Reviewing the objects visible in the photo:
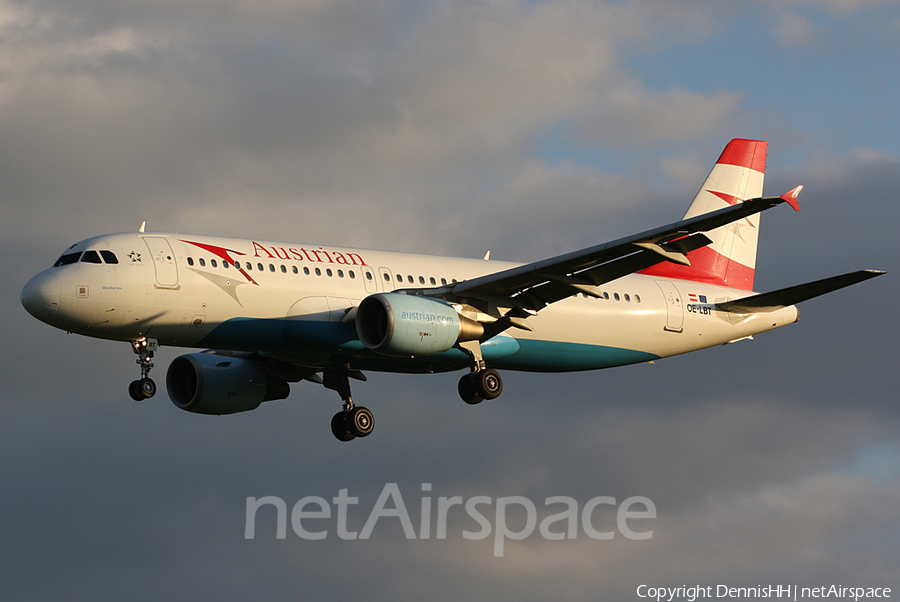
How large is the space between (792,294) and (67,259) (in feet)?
77.3

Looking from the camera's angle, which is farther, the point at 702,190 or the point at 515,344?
the point at 702,190

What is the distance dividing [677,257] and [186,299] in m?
13.8

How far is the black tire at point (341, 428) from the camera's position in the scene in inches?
1641

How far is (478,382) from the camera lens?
3778 cm

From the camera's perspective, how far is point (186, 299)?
34.5 metres

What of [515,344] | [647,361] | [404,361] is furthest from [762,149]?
[404,361]

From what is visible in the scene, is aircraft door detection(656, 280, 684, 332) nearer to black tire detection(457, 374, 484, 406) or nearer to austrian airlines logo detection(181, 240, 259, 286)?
black tire detection(457, 374, 484, 406)

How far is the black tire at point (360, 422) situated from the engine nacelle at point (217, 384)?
3111 millimetres

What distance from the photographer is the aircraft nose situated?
109ft

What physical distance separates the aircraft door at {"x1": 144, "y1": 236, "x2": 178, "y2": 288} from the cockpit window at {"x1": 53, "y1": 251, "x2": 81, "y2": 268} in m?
1.93

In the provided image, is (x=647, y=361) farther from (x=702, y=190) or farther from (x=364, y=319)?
(x=364, y=319)

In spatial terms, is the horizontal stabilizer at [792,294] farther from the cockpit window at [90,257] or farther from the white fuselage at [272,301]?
the cockpit window at [90,257]

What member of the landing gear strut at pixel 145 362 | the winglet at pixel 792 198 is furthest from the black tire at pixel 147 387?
the winglet at pixel 792 198

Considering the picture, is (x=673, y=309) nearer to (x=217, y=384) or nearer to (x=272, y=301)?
(x=272, y=301)
